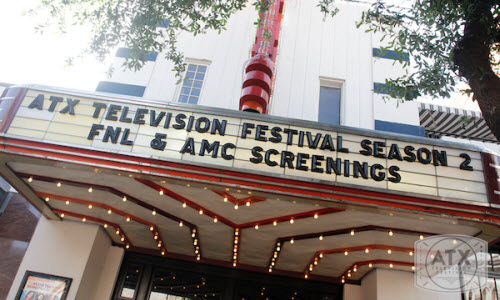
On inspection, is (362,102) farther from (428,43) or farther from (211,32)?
(211,32)

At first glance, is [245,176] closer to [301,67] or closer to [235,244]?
[235,244]

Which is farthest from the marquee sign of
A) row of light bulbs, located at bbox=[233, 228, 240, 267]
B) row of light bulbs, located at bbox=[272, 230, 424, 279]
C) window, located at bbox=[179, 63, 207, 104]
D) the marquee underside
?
window, located at bbox=[179, 63, 207, 104]

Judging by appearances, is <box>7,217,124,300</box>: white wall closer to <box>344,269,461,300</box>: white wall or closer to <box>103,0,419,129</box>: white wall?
<box>103,0,419,129</box>: white wall

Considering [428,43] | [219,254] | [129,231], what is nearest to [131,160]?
[129,231]

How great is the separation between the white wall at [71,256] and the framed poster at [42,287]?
0.37ft

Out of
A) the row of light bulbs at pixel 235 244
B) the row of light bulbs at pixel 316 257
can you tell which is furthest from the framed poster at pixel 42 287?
the row of light bulbs at pixel 316 257

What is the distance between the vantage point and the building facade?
19.8 ft

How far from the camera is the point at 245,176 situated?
19.5ft

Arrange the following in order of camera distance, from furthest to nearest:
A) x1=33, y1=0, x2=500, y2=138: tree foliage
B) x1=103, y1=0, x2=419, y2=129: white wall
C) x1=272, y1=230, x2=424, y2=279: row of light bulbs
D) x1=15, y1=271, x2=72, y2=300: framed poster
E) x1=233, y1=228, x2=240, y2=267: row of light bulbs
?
x1=103, y1=0, x2=419, y2=129: white wall < x1=15, y1=271, x2=72, y2=300: framed poster < x1=233, y1=228, x2=240, y2=267: row of light bulbs < x1=272, y1=230, x2=424, y2=279: row of light bulbs < x1=33, y1=0, x2=500, y2=138: tree foliage

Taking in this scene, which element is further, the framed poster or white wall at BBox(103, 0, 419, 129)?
white wall at BBox(103, 0, 419, 129)

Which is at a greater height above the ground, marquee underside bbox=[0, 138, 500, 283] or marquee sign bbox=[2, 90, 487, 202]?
marquee sign bbox=[2, 90, 487, 202]

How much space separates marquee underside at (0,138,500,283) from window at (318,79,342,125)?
393cm

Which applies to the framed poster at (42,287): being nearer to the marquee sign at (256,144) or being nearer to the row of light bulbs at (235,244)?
the row of light bulbs at (235,244)

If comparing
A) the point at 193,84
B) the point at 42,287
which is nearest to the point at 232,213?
the point at 193,84
